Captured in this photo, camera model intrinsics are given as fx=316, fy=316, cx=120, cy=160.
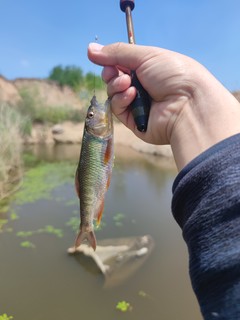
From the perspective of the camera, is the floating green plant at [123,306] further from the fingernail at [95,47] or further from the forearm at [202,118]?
the fingernail at [95,47]

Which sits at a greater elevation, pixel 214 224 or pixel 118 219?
pixel 214 224

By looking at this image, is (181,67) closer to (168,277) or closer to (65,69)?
(168,277)

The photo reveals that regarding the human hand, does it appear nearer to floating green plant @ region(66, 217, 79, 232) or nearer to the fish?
the fish

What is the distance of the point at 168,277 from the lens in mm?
5184

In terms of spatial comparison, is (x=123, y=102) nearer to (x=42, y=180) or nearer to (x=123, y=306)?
(x=123, y=306)

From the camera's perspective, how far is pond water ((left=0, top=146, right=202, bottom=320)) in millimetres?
4566

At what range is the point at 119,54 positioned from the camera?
2.11m

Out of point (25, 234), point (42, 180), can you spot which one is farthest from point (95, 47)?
point (42, 180)

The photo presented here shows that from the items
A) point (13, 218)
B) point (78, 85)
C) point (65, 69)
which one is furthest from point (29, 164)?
point (65, 69)

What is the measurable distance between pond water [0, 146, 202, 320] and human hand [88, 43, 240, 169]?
3302 millimetres

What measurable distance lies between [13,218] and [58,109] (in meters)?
19.6

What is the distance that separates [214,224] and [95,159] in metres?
1.14

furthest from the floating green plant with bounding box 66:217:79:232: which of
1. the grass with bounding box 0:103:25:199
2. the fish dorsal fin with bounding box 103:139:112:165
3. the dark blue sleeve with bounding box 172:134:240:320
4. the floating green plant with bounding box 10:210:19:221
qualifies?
the dark blue sleeve with bounding box 172:134:240:320

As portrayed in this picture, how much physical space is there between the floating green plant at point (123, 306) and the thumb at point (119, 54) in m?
3.62
